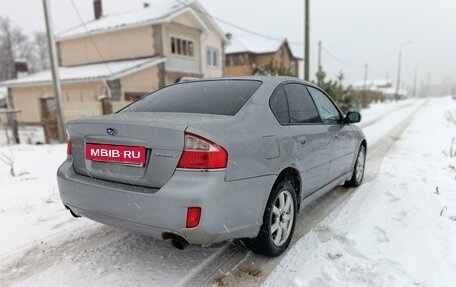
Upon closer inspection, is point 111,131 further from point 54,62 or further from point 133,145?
point 54,62

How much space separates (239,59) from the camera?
34.9 metres

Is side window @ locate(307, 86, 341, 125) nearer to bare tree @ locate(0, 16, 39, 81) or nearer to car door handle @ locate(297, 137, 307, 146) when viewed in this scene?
car door handle @ locate(297, 137, 307, 146)

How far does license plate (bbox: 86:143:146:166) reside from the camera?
251 cm

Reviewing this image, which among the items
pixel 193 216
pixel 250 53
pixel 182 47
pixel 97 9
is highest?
pixel 97 9

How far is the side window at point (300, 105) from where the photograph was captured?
3.45 metres

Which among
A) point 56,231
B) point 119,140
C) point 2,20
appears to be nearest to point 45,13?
point 56,231

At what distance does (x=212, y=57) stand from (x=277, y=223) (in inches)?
875

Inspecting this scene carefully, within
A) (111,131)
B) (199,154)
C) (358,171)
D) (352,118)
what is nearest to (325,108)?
(352,118)

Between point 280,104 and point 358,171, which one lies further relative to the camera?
point 358,171

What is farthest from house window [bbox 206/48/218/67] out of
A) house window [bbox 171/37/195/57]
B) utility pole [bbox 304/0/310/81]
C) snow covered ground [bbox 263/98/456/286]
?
snow covered ground [bbox 263/98/456/286]

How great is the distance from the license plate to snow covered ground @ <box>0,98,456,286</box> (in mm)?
927

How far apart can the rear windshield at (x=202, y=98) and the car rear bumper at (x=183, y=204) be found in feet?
2.22

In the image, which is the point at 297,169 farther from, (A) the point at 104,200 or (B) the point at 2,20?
(B) the point at 2,20

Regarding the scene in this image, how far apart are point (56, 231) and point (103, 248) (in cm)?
71
